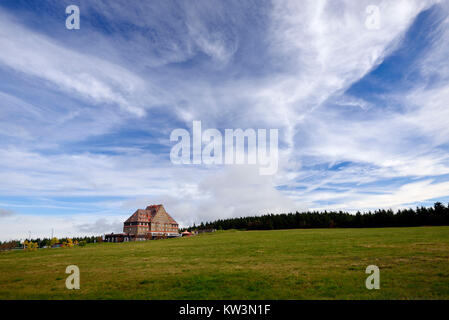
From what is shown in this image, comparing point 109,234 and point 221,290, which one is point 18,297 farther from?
point 109,234

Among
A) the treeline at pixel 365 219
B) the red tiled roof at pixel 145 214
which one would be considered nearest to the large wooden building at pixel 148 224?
the red tiled roof at pixel 145 214

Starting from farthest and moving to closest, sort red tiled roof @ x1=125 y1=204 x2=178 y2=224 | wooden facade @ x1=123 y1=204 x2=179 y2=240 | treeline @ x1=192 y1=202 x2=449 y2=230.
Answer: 1. red tiled roof @ x1=125 y1=204 x2=178 y2=224
2. wooden facade @ x1=123 y1=204 x2=179 y2=240
3. treeline @ x1=192 y1=202 x2=449 y2=230

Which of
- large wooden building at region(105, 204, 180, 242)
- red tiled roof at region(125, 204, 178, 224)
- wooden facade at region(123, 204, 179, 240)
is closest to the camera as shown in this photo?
large wooden building at region(105, 204, 180, 242)

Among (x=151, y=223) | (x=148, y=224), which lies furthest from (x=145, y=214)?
(x=151, y=223)

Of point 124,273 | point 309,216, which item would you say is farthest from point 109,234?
point 124,273

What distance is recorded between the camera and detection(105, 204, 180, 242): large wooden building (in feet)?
398

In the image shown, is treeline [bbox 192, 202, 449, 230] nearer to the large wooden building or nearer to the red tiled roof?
the large wooden building

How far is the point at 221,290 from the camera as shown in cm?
1398

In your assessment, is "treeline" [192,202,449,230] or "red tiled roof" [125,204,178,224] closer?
"treeline" [192,202,449,230]

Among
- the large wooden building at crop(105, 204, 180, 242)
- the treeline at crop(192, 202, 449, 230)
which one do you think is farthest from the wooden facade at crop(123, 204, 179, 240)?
the treeline at crop(192, 202, 449, 230)

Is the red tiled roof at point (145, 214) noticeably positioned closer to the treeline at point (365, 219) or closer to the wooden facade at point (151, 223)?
the wooden facade at point (151, 223)

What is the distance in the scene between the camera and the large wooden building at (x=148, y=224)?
12131cm

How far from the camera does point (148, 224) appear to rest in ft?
440
